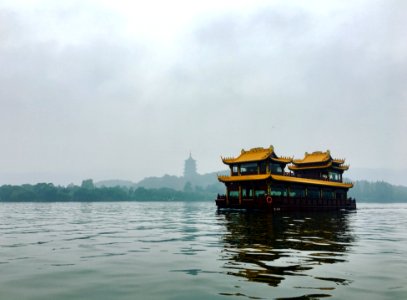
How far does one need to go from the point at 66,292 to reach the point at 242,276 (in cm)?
402

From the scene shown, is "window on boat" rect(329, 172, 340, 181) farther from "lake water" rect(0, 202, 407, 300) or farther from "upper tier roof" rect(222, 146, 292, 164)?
"lake water" rect(0, 202, 407, 300)

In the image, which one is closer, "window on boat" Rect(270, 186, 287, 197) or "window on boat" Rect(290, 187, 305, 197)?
"window on boat" Rect(270, 186, 287, 197)

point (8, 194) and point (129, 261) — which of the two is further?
point (8, 194)

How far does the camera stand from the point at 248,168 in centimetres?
4869

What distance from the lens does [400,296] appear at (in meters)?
7.45

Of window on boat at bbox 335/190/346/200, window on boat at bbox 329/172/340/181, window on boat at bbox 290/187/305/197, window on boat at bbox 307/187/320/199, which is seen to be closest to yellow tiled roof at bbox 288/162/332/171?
window on boat at bbox 329/172/340/181

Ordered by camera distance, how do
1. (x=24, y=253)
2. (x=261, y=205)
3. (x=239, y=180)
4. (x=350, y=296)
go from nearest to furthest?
(x=350, y=296) < (x=24, y=253) < (x=261, y=205) < (x=239, y=180)

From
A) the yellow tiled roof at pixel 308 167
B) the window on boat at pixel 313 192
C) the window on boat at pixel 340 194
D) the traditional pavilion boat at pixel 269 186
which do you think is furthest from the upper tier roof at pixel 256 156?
the window on boat at pixel 340 194

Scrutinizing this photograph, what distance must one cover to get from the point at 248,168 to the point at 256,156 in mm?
1927

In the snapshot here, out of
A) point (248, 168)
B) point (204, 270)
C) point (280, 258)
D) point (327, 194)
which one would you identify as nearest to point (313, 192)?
point (327, 194)

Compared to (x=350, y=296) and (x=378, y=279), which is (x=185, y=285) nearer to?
(x=350, y=296)

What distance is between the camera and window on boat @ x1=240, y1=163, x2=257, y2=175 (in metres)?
48.0

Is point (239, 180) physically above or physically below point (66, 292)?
above

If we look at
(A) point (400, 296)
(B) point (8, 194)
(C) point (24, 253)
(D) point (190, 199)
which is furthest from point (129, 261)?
(D) point (190, 199)
